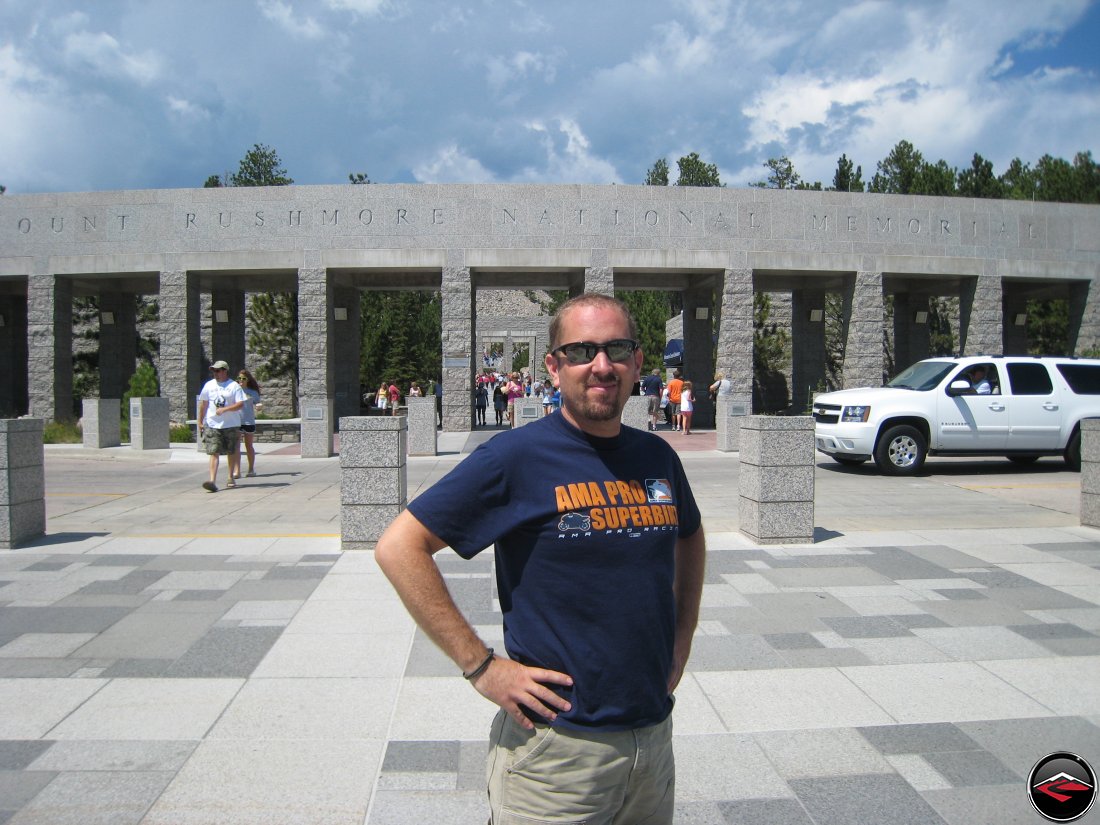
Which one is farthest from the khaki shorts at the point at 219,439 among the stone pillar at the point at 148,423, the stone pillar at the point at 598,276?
the stone pillar at the point at 598,276

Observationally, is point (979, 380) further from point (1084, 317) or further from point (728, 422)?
point (1084, 317)

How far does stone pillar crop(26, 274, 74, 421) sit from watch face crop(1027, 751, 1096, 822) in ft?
84.6

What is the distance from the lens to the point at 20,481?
8.59m

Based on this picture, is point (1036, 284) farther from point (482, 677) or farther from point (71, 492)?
point (482, 677)

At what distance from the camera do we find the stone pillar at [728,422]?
19.0m

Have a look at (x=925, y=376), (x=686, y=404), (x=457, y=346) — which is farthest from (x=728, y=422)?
(x=457, y=346)

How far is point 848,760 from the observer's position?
4020 millimetres

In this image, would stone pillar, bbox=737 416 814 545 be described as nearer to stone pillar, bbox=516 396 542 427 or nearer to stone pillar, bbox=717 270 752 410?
stone pillar, bbox=516 396 542 427

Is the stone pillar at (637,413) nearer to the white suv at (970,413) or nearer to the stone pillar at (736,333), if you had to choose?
the stone pillar at (736,333)

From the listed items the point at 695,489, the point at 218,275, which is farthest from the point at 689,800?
the point at 218,275

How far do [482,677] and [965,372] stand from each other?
1423cm

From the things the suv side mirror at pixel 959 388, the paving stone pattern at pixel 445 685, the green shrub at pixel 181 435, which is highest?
the suv side mirror at pixel 959 388

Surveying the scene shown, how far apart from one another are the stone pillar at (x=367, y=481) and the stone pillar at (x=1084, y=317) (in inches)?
936

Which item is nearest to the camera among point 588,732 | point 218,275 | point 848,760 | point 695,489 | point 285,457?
point 588,732
